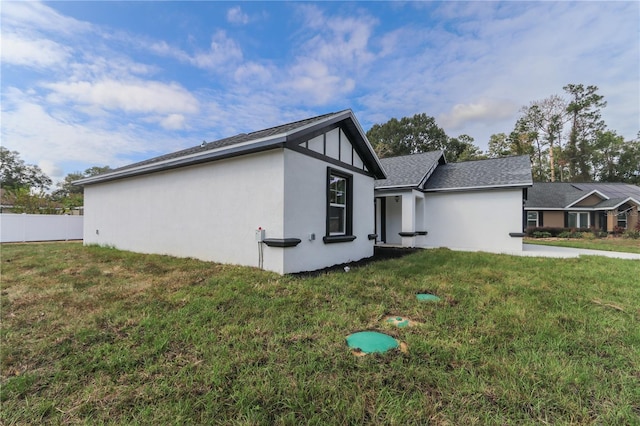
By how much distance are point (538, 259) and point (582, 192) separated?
2054 centimetres

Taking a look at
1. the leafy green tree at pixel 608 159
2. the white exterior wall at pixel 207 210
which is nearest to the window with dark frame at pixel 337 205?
the white exterior wall at pixel 207 210

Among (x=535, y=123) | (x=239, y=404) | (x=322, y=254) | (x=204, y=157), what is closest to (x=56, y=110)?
(x=204, y=157)

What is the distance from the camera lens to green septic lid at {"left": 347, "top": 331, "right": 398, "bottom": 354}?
285 cm

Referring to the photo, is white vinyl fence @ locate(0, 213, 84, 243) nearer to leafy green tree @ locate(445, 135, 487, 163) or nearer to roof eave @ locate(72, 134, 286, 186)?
roof eave @ locate(72, 134, 286, 186)

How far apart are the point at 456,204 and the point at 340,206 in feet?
22.9

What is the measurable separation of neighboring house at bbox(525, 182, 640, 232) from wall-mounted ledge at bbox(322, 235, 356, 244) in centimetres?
2151

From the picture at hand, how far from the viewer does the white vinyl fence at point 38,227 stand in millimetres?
13859

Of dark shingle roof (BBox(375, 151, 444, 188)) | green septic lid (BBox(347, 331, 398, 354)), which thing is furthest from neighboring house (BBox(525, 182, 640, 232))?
green septic lid (BBox(347, 331, 398, 354))

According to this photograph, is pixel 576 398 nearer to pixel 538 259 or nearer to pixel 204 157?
pixel 204 157

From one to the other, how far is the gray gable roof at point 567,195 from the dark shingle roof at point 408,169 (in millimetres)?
13692

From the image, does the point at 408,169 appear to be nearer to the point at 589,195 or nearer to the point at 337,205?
the point at 337,205

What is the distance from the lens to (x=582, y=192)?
22.0 meters

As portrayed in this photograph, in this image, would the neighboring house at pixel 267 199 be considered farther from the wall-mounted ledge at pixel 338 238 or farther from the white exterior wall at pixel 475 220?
the white exterior wall at pixel 475 220

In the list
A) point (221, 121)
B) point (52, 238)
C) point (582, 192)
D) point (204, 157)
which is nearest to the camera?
point (204, 157)
